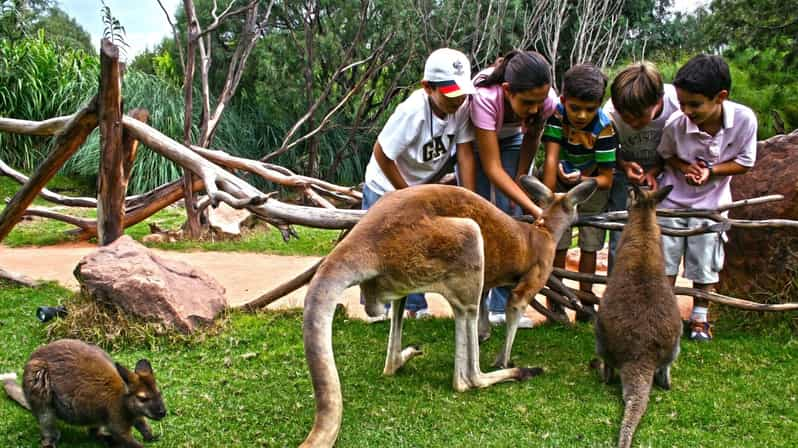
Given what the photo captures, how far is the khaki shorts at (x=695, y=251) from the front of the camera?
4.94 m

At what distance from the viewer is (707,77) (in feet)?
14.5

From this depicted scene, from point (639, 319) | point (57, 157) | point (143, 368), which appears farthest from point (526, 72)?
point (57, 157)

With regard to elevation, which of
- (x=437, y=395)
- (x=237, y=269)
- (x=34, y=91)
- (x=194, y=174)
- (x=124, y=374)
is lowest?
(x=237, y=269)

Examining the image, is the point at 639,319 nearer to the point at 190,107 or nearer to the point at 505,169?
the point at 505,169

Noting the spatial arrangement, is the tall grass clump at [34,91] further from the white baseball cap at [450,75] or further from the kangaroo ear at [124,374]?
the kangaroo ear at [124,374]

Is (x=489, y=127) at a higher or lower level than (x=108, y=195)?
higher

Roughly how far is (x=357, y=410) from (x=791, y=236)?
11.4 ft

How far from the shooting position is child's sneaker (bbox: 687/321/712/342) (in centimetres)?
491

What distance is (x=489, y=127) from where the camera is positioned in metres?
4.43

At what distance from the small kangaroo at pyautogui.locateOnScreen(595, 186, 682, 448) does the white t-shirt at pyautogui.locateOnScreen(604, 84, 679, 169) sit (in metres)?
0.94

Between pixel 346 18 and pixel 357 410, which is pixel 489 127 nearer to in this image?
pixel 357 410

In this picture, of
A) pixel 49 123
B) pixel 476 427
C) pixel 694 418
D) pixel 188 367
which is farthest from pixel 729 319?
pixel 49 123

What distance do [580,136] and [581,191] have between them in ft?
1.69

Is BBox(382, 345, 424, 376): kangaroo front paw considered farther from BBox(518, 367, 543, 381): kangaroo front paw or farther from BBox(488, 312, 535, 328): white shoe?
BBox(488, 312, 535, 328): white shoe
